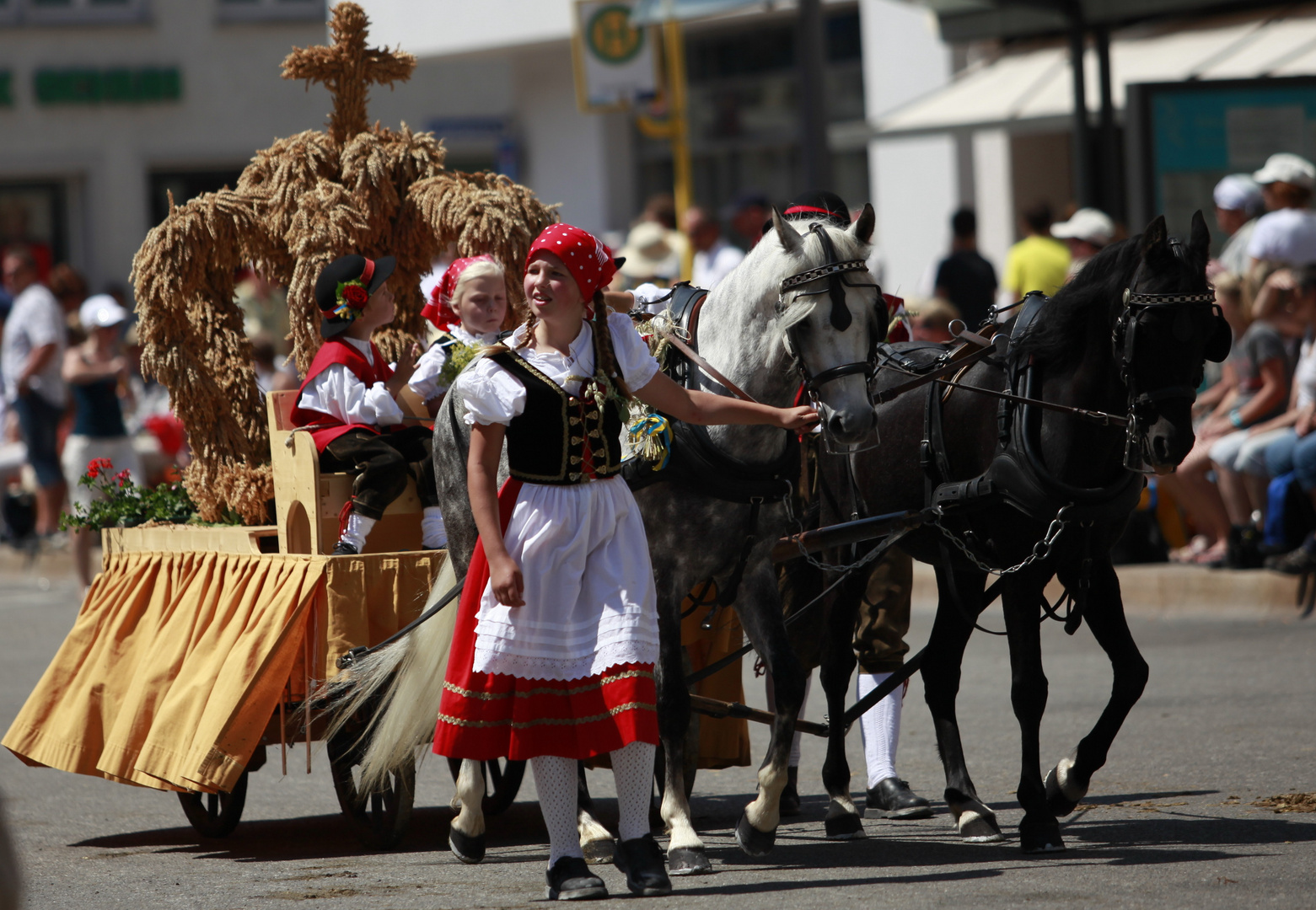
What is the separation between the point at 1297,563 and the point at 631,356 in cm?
643

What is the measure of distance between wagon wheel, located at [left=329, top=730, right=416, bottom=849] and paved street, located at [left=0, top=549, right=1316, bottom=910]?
0.09 metres

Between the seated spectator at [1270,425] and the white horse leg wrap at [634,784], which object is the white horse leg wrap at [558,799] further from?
the seated spectator at [1270,425]

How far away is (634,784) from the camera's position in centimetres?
541

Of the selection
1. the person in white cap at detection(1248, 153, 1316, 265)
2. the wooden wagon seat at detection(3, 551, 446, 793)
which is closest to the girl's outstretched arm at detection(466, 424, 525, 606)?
the wooden wagon seat at detection(3, 551, 446, 793)

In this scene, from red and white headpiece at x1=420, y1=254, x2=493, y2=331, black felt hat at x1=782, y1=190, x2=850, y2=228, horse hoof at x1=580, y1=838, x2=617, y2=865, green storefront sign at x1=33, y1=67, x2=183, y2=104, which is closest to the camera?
horse hoof at x1=580, y1=838, x2=617, y2=865

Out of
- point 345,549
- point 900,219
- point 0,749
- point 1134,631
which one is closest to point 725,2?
point 900,219

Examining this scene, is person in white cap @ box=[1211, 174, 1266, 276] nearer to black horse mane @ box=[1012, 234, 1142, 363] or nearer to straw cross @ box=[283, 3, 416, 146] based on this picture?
straw cross @ box=[283, 3, 416, 146]

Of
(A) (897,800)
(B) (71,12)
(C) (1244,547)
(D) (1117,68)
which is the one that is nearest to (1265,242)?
(C) (1244,547)

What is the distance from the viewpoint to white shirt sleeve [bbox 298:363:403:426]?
6.61m

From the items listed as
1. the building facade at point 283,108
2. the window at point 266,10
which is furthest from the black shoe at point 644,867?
the window at point 266,10

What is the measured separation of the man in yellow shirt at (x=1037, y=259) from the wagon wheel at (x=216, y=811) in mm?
8405

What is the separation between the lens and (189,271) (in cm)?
719

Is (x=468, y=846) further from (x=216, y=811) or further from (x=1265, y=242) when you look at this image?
(x=1265, y=242)

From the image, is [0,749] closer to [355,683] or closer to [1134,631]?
[355,683]
